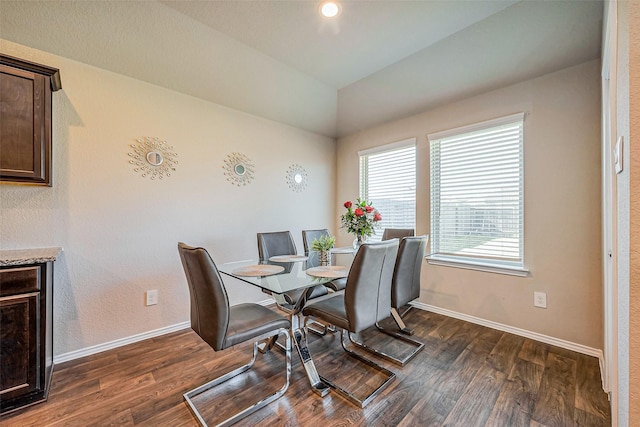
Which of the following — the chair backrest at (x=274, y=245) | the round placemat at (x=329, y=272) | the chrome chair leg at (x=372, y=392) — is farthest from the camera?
the chair backrest at (x=274, y=245)

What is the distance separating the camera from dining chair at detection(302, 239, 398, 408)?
1677 mm

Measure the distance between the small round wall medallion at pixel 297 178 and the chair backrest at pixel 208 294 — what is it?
7.53 feet

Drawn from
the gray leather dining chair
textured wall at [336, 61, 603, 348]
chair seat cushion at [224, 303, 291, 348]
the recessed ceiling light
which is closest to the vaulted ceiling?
the recessed ceiling light

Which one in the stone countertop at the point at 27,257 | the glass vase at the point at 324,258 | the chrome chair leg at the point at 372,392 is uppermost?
the stone countertop at the point at 27,257

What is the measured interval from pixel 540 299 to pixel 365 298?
188 centimetres

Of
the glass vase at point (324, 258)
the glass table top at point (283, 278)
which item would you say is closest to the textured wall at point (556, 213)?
the glass vase at point (324, 258)

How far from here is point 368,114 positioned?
12.0 ft

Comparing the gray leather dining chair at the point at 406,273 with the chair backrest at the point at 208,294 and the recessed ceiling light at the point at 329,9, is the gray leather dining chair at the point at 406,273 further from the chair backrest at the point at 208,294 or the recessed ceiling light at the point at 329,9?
the recessed ceiling light at the point at 329,9

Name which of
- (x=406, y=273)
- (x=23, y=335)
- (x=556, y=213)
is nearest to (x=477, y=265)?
(x=556, y=213)

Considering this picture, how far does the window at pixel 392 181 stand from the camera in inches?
137

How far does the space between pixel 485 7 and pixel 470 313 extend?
9.30 ft

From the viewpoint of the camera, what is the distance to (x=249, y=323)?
1673mm

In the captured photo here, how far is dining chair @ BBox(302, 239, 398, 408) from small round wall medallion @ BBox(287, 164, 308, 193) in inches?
83.7

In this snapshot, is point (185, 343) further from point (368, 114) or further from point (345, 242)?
point (368, 114)
